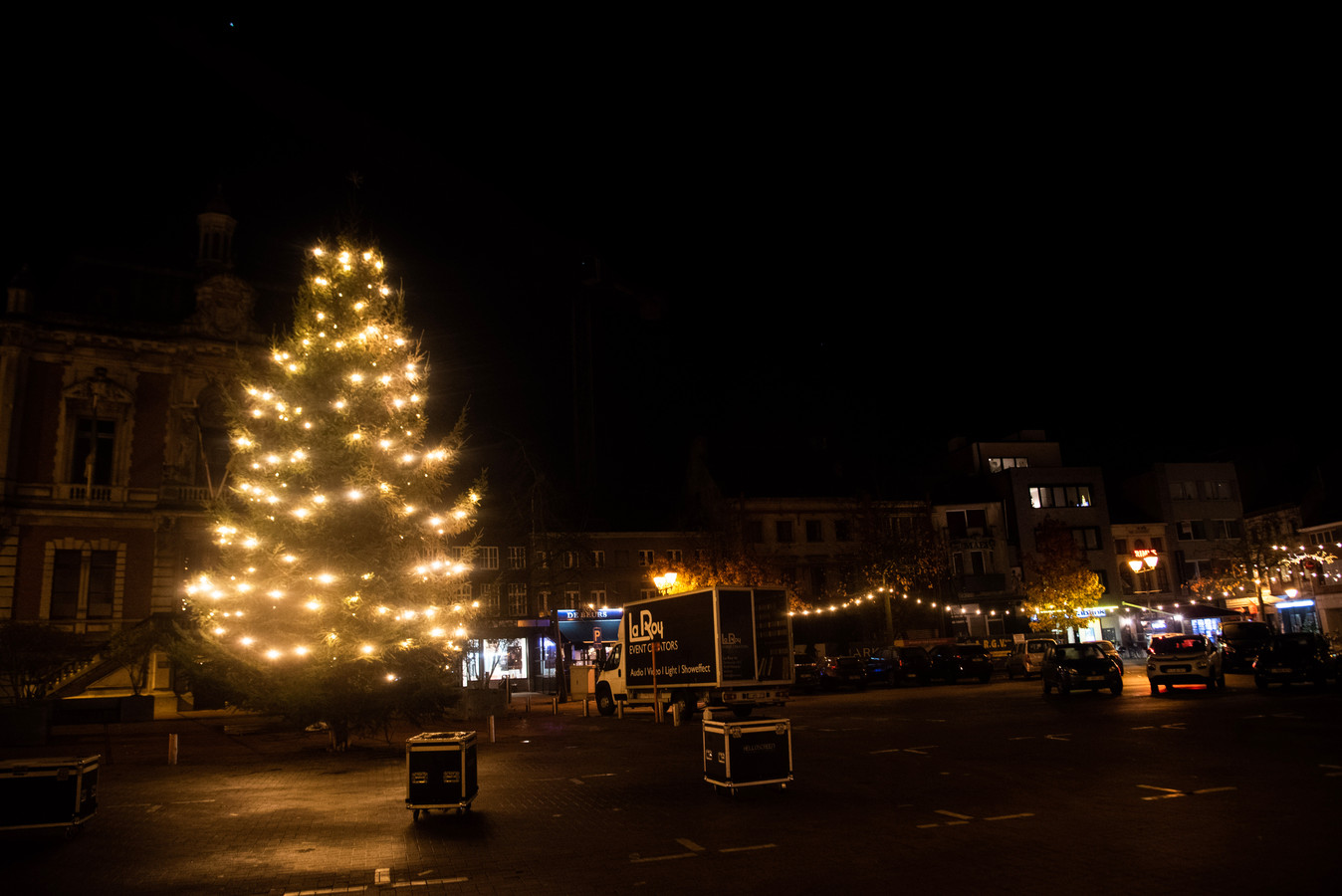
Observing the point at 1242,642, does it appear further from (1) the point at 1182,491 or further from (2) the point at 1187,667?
(1) the point at 1182,491

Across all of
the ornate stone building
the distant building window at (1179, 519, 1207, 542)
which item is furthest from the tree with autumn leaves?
the ornate stone building

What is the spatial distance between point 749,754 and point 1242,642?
30800 mm

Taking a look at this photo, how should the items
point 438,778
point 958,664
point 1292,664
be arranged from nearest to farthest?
point 438,778 → point 1292,664 → point 958,664

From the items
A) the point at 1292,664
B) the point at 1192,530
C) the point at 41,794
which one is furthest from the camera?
the point at 1192,530

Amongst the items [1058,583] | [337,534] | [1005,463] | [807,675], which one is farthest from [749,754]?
[1005,463]

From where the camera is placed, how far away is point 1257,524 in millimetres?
54031

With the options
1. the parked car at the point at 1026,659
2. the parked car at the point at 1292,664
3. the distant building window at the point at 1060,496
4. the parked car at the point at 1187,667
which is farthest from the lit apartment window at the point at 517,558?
the distant building window at the point at 1060,496

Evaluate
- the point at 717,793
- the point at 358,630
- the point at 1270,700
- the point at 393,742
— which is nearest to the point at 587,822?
the point at 717,793

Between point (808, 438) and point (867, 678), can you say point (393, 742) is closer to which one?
point (867, 678)

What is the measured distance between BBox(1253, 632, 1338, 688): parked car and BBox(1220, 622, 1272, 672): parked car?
22.6 feet

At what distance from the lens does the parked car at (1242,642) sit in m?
32.4

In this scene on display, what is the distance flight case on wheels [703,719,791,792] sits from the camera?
1112 centimetres

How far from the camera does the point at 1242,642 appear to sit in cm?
3278

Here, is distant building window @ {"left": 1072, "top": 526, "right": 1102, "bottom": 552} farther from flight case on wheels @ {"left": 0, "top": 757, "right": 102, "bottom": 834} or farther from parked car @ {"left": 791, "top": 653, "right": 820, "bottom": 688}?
flight case on wheels @ {"left": 0, "top": 757, "right": 102, "bottom": 834}
